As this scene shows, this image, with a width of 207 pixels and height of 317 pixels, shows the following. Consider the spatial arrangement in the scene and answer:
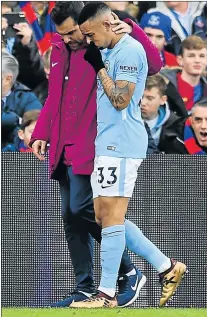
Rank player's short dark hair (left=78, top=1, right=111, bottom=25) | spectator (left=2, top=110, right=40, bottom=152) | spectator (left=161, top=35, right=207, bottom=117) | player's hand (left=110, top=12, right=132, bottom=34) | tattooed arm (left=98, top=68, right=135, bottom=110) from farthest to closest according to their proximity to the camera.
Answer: spectator (left=161, top=35, right=207, bottom=117) < spectator (left=2, top=110, right=40, bottom=152) < player's hand (left=110, top=12, right=132, bottom=34) < player's short dark hair (left=78, top=1, right=111, bottom=25) < tattooed arm (left=98, top=68, right=135, bottom=110)

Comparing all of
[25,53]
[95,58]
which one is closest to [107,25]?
[95,58]

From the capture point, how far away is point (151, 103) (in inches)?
403

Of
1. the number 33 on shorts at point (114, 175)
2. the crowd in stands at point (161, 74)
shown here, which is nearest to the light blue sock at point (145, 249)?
the number 33 on shorts at point (114, 175)

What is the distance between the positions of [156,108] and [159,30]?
2.21 ft

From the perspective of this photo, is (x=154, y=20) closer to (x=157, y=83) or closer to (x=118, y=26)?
(x=157, y=83)

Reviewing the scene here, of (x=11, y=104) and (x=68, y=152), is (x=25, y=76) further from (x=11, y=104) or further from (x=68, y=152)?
(x=68, y=152)

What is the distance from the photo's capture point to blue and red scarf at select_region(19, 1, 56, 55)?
10.2m

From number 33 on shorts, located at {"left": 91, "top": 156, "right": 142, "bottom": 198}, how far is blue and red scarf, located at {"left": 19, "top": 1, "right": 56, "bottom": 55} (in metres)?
2.74

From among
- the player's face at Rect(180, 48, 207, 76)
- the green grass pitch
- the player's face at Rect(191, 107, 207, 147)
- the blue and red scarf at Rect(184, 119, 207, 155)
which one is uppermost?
the player's face at Rect(180, 48, 207, 76)

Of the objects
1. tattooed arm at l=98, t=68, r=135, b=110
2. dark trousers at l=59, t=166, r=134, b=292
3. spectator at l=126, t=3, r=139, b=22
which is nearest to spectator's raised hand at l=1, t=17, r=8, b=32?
spectator at l=126, t=3, r=139, b=22

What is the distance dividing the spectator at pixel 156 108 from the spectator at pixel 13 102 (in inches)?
36.8

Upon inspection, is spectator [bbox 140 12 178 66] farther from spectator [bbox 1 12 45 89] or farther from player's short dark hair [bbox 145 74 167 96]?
→ spectator [bbox 1 12 45 89]

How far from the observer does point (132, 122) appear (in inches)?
302

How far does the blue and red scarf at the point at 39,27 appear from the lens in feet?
33.4
